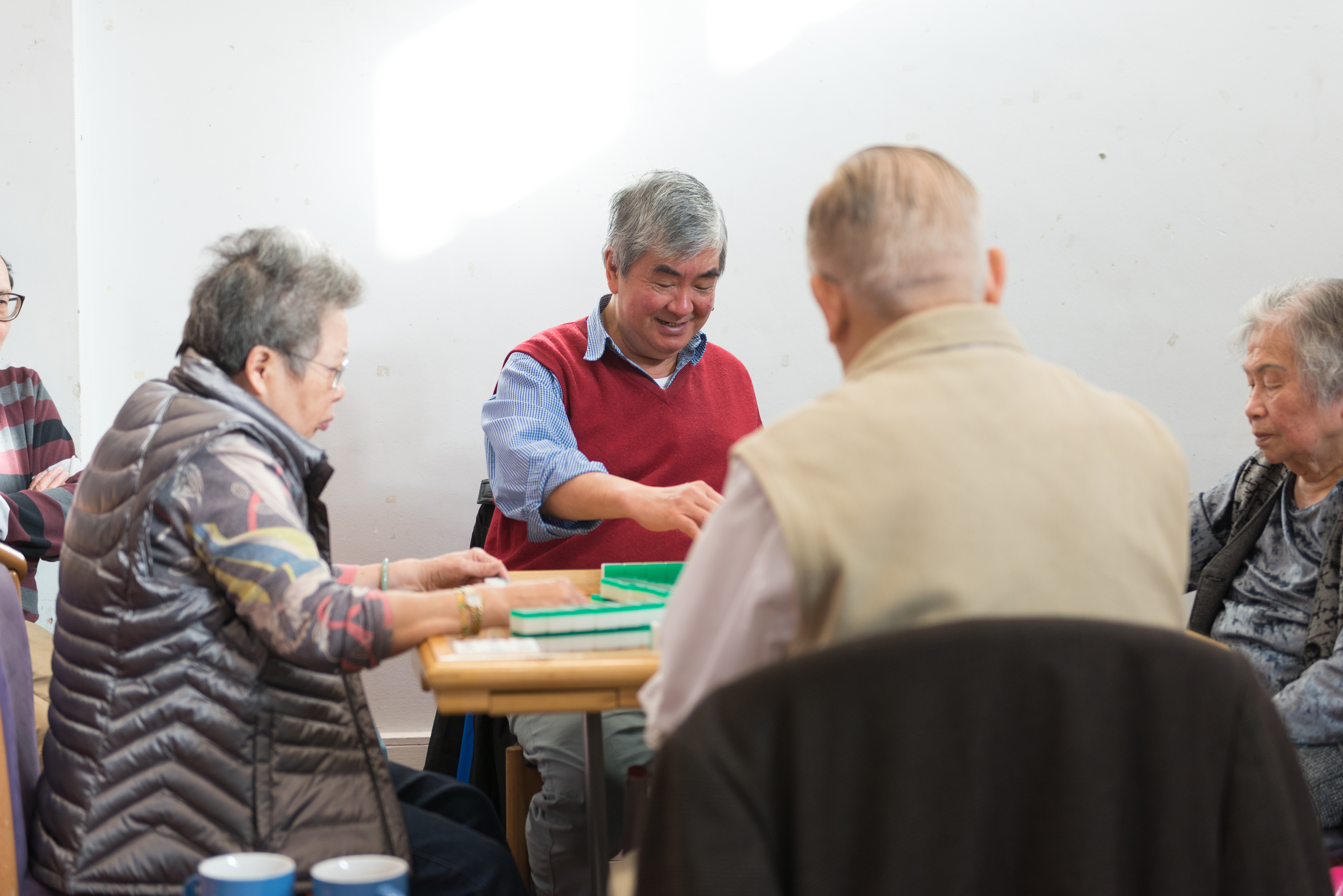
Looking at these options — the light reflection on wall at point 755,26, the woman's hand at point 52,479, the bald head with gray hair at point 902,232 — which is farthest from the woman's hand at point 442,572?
the light reflection on wall at point 755,26

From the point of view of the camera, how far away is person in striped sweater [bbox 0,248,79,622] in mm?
2287

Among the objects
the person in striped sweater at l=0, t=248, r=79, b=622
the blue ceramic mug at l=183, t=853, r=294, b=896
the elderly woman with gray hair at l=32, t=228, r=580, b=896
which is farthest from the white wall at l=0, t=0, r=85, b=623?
the blue ceramic mug at l=183, t=853, r=294, b=896

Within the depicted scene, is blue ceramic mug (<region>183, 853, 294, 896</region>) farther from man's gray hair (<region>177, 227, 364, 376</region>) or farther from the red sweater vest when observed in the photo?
the red sweater vest

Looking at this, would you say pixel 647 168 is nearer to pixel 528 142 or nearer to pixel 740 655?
pixel 528 142

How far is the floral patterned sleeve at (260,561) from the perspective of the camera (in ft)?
3.89

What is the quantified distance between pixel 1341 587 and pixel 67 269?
2.77 meters

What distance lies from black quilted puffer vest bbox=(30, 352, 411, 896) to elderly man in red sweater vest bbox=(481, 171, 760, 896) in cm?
65

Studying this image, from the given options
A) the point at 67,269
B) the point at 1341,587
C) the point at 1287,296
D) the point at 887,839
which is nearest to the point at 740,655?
the point at 887,839

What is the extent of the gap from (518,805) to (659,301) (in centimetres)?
106

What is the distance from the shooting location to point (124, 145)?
255cm

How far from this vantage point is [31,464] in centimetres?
243

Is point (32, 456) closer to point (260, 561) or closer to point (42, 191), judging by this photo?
point (42, 191)

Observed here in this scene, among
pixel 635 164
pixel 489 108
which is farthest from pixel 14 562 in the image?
pixel 635 164

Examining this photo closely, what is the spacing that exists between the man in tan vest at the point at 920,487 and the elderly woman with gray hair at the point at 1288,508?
1.10 m
